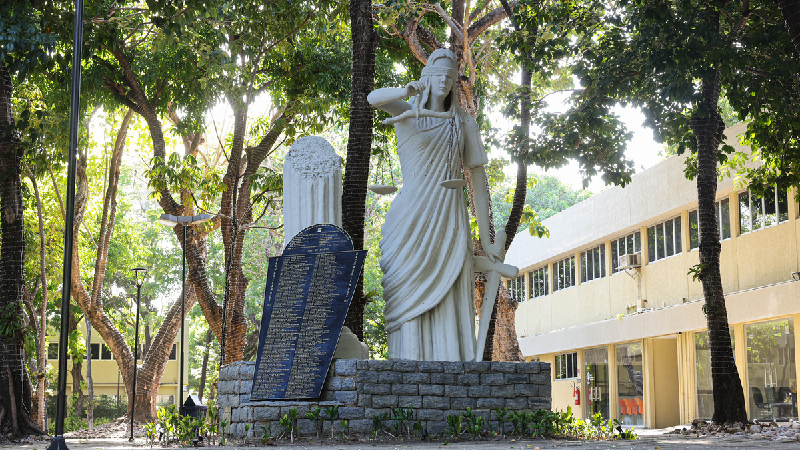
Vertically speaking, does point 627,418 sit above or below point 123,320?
below

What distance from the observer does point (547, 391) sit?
929 cm

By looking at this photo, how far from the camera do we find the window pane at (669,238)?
2297 cm

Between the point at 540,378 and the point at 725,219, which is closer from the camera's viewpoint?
the point at 540,378

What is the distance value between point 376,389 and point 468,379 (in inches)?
38.7

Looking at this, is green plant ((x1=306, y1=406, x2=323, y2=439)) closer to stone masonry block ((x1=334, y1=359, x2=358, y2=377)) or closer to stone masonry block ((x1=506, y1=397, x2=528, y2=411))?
stone masonry block ((x1=334, y1=359, x2=358, y2=377))

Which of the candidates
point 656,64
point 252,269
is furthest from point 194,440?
point 252,269

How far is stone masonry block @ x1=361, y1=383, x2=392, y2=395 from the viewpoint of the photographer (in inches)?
333

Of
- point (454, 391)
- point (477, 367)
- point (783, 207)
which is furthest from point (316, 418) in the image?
point (783, 207)

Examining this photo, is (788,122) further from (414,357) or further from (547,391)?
(414,357)

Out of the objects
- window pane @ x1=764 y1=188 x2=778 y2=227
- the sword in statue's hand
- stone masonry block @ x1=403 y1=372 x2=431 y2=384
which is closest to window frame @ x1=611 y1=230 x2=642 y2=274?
window pane @ x1=764 y1=188 x2=778 y2=227

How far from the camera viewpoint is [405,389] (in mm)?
8609

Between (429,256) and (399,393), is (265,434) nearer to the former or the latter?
(399,393)

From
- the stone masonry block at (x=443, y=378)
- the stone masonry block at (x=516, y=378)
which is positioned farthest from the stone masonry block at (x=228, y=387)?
the stone masonry block at (x=516, y=378)

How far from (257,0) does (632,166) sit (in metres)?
7.26
